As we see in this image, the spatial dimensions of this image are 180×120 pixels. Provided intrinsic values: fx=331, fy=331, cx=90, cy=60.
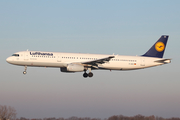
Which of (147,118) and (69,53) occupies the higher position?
(69,53)

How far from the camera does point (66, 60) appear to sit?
6525cm

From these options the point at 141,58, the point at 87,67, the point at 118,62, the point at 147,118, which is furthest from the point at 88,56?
the point at 147,118

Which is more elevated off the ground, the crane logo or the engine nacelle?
the crane logo

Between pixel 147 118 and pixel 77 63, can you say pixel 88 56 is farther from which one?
pixel 147 118

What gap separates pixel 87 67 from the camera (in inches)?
2650

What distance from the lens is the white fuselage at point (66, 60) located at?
63844mm

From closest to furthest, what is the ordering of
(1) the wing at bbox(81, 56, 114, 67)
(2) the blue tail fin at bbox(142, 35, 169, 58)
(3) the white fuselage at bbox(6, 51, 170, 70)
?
(3) the white fuselage at bbox(6, 51, 170, 70) → (1) the wing at bbox(81, 56, 114, 67) → (2) the blue tail fin at bbox(142, 35, 169, 58)

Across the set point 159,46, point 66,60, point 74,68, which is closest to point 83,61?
point 74,68

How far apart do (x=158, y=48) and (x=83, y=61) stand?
1858 centimetres

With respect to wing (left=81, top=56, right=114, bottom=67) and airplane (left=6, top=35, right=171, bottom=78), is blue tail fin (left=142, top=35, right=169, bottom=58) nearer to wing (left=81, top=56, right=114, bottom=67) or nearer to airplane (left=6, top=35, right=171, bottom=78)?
airplane (left=6, top=35, right=171, bottom=78)

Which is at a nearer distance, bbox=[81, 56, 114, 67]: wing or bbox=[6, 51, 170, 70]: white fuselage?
bbox=[6, 51, 170, 70]: white fuselage

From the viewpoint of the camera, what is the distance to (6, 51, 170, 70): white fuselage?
63.8 meters

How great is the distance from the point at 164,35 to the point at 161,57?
5.40 m

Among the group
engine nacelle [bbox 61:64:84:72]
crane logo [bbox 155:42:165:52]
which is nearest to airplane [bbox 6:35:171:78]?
engine nacelle [bbox 61:64:84:72]
